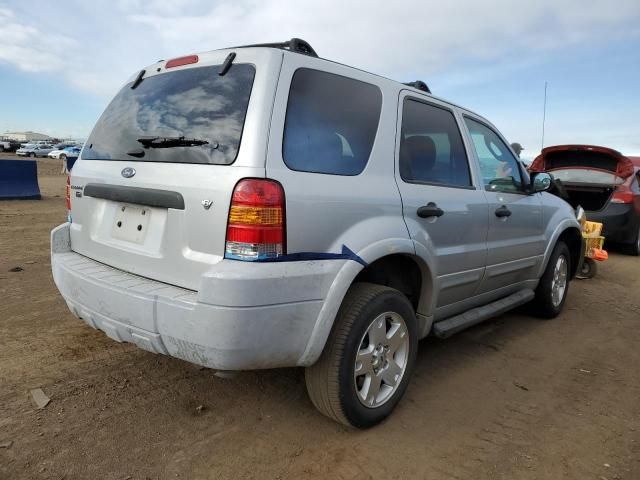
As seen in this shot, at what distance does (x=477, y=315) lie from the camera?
11.6ft

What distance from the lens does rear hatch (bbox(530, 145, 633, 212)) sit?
7.98m

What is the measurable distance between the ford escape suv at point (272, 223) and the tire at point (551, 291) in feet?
5.75

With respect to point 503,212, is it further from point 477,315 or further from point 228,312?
point 228,312

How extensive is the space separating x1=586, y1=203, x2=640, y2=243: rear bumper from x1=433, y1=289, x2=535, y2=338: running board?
457 cm

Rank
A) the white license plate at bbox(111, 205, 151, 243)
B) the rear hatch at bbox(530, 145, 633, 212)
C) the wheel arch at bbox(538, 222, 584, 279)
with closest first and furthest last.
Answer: the white license plate at bbox(111, 205, 151, 243)
the wheel arch at bbox(538, 222, 584, 279)
the rear hatch at bbox(530, 145, 633, 212)

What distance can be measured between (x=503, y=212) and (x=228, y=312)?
2.46 metres

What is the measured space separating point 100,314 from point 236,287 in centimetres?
89

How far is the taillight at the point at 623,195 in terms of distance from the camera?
7.84m

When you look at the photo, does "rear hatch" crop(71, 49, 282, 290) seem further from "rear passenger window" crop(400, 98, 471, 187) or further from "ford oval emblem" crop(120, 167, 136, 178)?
"rear passenger window" crop(400, 98, 471, 187)

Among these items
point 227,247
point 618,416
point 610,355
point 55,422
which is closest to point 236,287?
point 227,247

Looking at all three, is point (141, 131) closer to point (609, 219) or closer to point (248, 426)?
point (248, 426)

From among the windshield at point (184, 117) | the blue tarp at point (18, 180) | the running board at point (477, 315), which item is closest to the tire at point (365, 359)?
the running board at point (477, 315)

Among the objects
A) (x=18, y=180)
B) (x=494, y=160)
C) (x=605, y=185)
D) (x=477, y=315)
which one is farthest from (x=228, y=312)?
(x=18, y=180)

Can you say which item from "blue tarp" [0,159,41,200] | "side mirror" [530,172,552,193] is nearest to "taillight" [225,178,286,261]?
"side mirror" [530,172,552,193]
